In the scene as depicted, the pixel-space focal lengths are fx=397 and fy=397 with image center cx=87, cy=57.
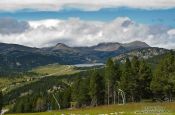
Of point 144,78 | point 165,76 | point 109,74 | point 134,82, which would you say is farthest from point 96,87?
point 165,76

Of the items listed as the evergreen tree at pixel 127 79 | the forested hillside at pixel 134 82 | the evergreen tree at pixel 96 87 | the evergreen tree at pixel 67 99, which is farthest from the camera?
the evergreen tree at pixel 67 99

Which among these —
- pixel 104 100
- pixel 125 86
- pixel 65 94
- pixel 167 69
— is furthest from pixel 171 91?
pixel 65 94

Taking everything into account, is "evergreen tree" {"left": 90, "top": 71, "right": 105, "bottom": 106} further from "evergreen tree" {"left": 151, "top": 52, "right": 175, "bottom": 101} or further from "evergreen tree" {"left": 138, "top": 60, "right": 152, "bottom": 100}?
"evergreen tree" {"left": 151, "top": 52, "right": 175, "bottom": 101}

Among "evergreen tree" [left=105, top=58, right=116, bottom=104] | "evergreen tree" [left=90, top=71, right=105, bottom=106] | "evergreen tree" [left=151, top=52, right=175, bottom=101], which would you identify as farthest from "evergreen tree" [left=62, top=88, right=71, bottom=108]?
"evergreen tree" [left=151, top=52, right=175, bottom=101]

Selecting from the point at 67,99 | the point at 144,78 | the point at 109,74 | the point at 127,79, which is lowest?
the point at 67,99

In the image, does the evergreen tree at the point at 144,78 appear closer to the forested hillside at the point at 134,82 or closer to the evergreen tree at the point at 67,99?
the forested hillside at the point at 134,82

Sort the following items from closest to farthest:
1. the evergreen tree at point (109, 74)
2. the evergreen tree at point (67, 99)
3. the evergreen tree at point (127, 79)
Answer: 1. the evergreen tree at point (127, 79)
2. the evergreen tree at point (109, 74)
3. the evergreen tree at point (67, 99)

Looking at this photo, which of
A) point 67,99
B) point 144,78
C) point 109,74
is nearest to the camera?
point 144,78

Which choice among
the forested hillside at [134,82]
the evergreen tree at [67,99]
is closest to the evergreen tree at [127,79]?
the forested hillside at [134,82]

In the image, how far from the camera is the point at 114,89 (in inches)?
5950

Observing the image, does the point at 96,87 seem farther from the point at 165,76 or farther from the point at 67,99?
the point at 67,99

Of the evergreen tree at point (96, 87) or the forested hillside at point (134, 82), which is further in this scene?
the evergreen tree at point (96, 87)

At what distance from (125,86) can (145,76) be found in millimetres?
8000

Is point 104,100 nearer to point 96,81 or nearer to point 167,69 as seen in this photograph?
point 96,81
